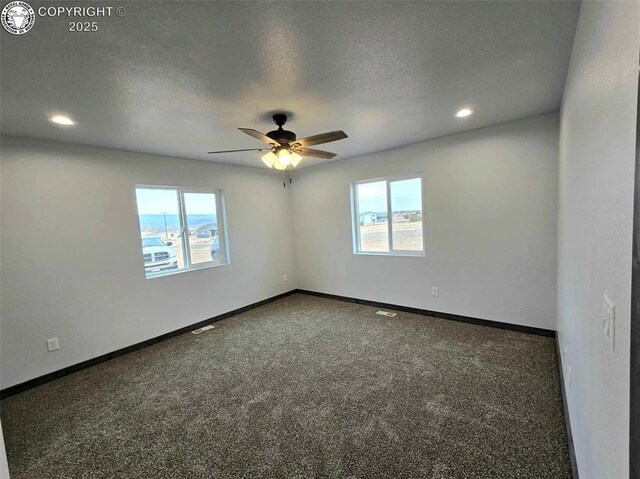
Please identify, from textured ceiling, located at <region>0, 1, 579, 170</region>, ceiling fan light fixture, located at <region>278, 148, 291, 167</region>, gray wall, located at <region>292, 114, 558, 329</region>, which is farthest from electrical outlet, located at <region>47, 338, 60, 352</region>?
gray wall, located at <region>292, 114, 558, 329</region>

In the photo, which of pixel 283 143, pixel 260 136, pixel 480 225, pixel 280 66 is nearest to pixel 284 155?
pixel 283 143

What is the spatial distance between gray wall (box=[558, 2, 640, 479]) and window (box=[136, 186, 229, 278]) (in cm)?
410

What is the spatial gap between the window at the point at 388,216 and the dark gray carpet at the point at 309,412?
1366 millimetres

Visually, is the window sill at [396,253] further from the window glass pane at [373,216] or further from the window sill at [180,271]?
the window sill at [180,271]

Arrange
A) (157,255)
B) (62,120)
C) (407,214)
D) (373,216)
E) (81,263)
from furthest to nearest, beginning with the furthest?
(373,216) < (407,214) < (157,255) < (81,263) < (62,120)

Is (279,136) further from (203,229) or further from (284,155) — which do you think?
(203,229)

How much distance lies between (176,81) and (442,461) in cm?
289

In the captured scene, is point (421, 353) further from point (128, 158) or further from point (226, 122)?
point (128, 158)

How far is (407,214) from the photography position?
4191 mm

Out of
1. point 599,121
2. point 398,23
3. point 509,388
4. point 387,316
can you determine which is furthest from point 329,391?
point 398,23

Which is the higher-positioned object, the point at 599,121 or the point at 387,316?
the point at 599,121

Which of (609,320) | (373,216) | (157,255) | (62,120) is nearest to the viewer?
(609,320)

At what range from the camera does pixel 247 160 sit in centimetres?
430

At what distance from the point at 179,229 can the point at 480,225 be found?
13.0 feet
